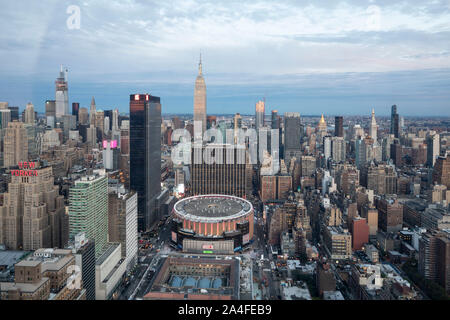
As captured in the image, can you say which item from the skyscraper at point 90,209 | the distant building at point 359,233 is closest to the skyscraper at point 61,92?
the skyscraper at point 90,209

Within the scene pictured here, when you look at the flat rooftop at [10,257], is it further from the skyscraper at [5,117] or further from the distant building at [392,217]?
the distant building at [392,217]

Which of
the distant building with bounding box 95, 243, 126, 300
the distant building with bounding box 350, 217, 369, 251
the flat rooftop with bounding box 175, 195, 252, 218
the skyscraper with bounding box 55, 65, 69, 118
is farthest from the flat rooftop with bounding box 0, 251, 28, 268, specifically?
the distant building with bounding box 350, 217, 369, 251

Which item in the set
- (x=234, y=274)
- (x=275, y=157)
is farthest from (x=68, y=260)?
(x=275, y=157)

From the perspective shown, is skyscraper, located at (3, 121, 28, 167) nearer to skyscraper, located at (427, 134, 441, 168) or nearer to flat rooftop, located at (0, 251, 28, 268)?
flat rooftop, located at (0, 251, 28, 268)

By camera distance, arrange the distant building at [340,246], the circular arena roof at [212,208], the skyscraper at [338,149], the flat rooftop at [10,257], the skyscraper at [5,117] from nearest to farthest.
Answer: the skyscraper at [5,117] → the flat rooftop at [10,257] → the distant building at [340,246] → the circular arena roof at [212,208] → the skyscraper at [338,149]

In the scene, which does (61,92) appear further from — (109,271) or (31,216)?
(31,216)
